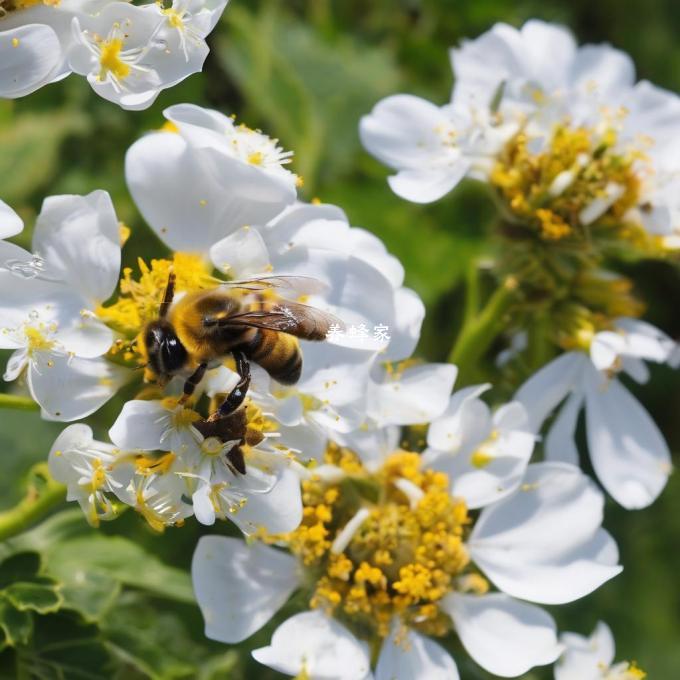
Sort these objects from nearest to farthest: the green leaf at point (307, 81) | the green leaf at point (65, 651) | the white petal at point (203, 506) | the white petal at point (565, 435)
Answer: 1. the white petal at point (203, 506)
2. the green leaf at point (65, 651)
3. the white petal at point (565, 435)
4. the green leaf at point (307, 81)

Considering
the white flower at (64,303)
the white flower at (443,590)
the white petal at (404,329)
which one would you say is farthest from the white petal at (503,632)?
the white flower at (64,303)

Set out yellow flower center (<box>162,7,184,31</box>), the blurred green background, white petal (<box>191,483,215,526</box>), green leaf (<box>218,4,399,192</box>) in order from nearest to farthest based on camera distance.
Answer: white petal (<box>191,483,215,526</box>), yellow flower center (<box>162,7,184,31</box>), the blurred green background, green leaf (<box>218,4,399,192</box>)

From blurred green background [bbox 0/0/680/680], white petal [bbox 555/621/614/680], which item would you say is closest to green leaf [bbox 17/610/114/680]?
blurred green background [bbox 0/0/680/680]

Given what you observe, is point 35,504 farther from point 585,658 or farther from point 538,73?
point 538,73

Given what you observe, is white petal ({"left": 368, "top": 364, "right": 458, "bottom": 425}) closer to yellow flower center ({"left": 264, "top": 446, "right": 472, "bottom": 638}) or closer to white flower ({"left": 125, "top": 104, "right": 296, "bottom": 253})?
yellow flower center ({"left": 264, "top": 446, "right": 472, "bottom": 638})

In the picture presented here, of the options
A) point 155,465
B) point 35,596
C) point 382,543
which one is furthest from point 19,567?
point 382,543

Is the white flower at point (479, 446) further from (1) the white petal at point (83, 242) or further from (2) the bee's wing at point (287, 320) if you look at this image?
(1) the white petal at point (83, 242)
